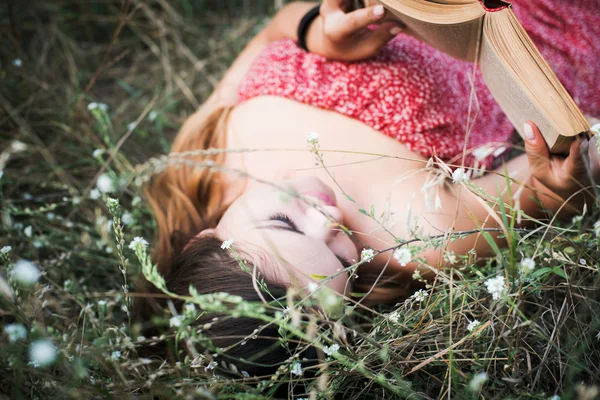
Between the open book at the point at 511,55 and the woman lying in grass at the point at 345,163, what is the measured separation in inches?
3.3

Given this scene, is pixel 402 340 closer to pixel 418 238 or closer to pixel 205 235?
pixel 418 238

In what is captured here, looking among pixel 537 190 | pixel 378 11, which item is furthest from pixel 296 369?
pixel 378 11

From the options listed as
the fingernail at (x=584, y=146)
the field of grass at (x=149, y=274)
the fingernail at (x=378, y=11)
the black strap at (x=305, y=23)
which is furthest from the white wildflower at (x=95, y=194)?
the fingernail at (x=584, y=146)

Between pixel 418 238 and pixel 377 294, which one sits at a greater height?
pixel 418 238

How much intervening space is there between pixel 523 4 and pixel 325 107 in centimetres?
56

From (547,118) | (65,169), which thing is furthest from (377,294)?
(65,169)

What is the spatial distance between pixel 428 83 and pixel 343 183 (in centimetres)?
36

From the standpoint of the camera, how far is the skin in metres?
0.99

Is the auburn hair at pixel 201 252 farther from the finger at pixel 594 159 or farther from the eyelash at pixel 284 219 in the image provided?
the finger at pixel 594 159

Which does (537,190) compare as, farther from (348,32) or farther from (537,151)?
(348,32)

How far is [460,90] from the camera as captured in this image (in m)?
1.36

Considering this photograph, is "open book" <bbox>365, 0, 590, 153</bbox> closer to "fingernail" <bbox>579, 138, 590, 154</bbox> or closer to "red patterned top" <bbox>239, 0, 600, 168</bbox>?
"fingernail" <bbox>579, 138, 590, 154</bbox>

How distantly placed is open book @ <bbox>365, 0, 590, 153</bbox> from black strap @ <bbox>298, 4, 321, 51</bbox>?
17.3 inches

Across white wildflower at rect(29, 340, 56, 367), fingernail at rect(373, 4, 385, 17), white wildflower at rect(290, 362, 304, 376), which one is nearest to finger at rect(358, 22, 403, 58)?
fingernail at rect(373, 4, 385, 17)
